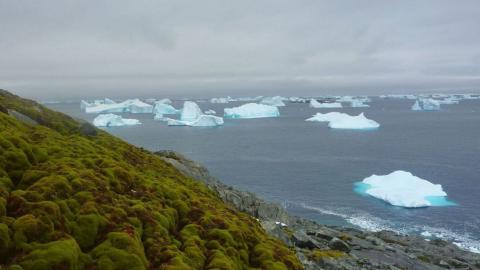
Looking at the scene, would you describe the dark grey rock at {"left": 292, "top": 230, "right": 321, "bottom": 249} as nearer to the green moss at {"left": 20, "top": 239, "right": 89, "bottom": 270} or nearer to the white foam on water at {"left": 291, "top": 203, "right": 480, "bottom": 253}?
the green moss at {"left": 20, "top": 239, "right": 89, "bottom": 270}

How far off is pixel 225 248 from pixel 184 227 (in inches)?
75.5

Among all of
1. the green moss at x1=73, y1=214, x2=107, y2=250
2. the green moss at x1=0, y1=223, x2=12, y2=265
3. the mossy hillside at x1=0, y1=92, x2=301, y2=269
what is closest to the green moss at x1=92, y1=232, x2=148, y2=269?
the mossy hillside at x1=0, y1=92, x2=301, y2=269

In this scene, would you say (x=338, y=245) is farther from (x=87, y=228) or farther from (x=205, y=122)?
(x=205, y=122)

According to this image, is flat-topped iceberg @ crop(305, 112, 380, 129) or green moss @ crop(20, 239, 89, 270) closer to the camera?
green moss @ crop(20, 239, 89, 270)

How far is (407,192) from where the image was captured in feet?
227

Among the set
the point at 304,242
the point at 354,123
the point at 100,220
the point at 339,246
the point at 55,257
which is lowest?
the point at 354,123

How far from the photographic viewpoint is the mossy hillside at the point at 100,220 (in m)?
12.4

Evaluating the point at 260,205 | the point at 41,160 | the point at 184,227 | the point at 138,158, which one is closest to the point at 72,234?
the point at 184,227

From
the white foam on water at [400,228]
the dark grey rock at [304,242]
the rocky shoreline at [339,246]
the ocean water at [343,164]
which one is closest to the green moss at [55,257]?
the rocky shoreline at [339,246]

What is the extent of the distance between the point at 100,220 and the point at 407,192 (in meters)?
63.4

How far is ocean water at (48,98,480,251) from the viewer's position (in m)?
62.5

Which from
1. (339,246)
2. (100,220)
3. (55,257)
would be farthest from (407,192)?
(55,257)

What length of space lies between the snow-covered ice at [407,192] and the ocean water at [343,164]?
126 centimetres

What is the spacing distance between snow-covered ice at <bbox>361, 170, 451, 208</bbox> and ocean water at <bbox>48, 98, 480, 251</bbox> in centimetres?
126
